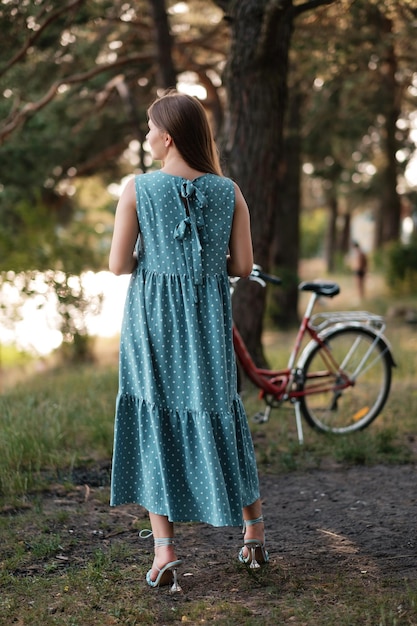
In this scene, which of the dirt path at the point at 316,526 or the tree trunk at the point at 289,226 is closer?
the dirt path at the point at 316,526

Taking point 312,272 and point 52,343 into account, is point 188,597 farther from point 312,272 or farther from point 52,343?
point 312,272

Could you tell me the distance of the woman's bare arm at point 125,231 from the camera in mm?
3336

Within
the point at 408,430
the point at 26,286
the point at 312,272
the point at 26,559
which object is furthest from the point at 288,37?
the point at 312,272

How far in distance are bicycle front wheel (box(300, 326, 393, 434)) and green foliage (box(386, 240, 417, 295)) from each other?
15.5 meters

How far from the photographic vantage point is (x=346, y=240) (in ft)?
128

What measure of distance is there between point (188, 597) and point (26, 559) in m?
0.86

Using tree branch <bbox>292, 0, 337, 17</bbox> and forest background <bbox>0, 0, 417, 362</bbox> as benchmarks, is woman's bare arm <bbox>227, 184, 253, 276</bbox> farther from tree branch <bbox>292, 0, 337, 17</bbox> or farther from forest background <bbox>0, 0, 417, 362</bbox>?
tree branch <bbox>292, 0, 337, 17</bbox>

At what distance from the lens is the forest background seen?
23.0 feet

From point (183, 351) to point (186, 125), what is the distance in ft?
2.96

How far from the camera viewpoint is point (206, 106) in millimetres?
13375

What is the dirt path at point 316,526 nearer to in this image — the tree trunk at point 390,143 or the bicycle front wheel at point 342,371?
the bicycle front wheel at point 342,371

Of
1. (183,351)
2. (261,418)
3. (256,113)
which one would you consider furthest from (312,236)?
(183,351)

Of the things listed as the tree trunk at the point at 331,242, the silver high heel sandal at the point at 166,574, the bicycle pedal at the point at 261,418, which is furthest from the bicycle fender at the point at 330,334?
the tree trunk at the point at 331,242

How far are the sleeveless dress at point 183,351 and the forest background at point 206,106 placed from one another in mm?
3448
